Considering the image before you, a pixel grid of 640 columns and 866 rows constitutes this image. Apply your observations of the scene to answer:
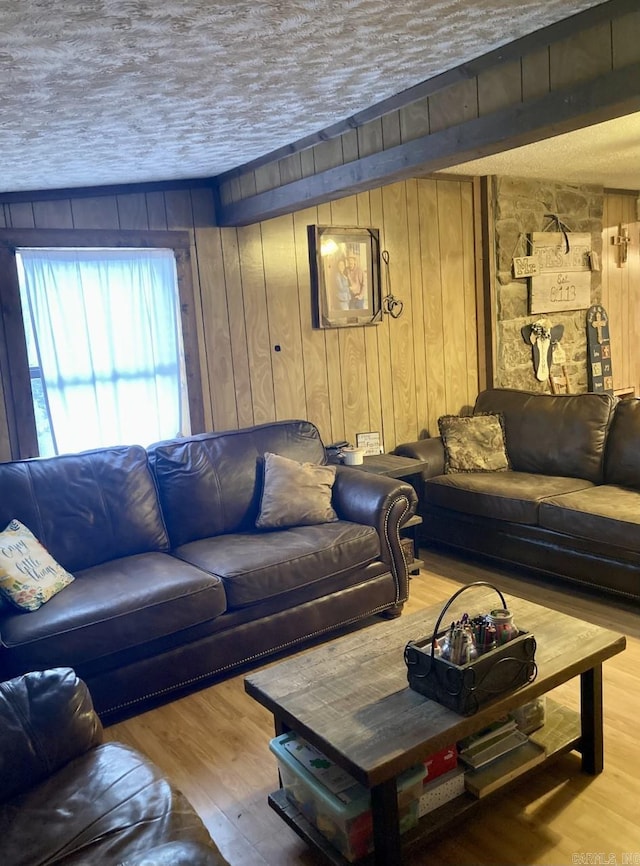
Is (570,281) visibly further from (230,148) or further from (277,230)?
(230,148)

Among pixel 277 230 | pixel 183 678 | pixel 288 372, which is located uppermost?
pixel 277 230

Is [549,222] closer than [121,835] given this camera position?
No

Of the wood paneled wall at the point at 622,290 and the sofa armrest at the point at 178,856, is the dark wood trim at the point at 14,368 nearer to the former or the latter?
the sofa armrest at the point at 178,856

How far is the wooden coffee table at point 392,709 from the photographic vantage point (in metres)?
1.81

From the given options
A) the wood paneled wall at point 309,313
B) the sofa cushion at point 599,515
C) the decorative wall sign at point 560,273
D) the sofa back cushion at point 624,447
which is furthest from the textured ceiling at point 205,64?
the decorative wall sign at point 560,273

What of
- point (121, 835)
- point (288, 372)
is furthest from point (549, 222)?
point (121, 835)

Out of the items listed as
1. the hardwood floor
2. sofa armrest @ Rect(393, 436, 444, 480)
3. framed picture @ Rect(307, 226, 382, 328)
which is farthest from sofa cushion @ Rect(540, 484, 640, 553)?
framed picture @ Rect(307, 226, 382, 328)

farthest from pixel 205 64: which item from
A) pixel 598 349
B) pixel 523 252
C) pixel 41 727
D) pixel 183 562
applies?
pixel 598 349

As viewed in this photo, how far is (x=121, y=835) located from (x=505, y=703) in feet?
3.29

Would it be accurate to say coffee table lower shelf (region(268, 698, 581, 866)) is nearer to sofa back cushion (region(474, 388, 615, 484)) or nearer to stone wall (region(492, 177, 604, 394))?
sofa back cushion (region(474, 388, 615, 484))

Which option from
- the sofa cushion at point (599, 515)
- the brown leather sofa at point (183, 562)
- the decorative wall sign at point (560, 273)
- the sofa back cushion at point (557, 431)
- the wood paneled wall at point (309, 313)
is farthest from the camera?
the decorative wall sign at point (560, 273)

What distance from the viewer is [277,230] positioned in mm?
4293

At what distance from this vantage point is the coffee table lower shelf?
1.93m

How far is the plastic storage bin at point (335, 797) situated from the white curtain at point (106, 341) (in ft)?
7.14
